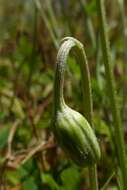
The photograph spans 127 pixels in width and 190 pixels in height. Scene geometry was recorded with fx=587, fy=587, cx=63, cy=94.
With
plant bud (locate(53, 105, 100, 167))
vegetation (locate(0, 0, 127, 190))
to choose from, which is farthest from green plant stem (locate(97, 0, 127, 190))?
plant bud (locate(53, 105, 100, 167))

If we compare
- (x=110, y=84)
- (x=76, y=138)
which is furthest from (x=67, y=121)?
(x=110, y=84)

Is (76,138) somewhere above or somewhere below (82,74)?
below

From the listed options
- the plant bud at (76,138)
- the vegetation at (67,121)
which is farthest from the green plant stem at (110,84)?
the plant bud at (76,138)

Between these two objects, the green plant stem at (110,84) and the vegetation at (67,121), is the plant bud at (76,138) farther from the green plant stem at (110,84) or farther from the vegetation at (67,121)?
the green plant stem at (110,84)

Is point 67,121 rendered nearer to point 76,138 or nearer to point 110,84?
point 76,138

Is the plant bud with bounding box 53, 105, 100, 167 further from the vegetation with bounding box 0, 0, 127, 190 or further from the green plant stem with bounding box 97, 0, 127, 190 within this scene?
the green plant stem with bounding box 97, 0, 127, 190
